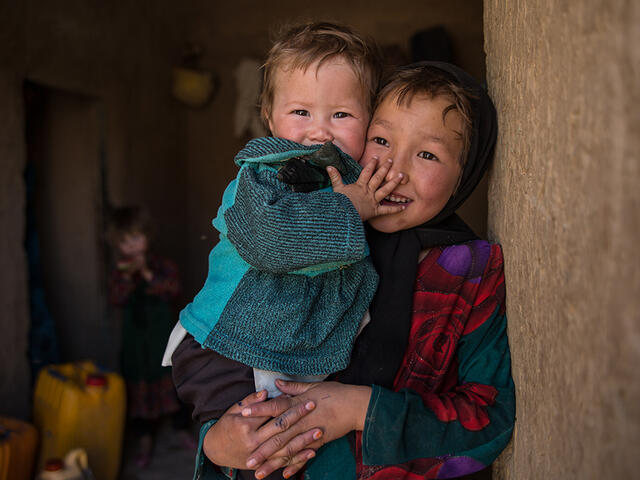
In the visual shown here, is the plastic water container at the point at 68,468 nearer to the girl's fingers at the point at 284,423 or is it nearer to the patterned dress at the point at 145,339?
the patterned dress at the point at 145,339

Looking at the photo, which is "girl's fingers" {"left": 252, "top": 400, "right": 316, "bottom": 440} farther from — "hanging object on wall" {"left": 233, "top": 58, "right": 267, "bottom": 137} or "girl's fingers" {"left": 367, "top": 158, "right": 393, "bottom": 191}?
"hanging object on wall" {"left": 233, "top": 58, "right": 267, "bottom": 137}

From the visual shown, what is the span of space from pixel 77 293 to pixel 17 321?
1187 mm

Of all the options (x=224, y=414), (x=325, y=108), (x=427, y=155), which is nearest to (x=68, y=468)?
(x=224, y=414)

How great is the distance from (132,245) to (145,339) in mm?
742

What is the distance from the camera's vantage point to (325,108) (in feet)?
5.13

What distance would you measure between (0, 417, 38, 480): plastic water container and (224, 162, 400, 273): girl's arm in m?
2.79

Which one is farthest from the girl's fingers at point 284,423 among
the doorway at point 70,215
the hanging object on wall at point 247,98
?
the hanging object on wall at point 247,98

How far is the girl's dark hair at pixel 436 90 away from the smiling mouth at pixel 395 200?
19cm

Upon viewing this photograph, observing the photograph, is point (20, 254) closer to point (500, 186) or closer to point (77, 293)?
point (77, 293)

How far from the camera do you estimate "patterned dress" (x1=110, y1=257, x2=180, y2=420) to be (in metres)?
4.41

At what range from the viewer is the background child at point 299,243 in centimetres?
125

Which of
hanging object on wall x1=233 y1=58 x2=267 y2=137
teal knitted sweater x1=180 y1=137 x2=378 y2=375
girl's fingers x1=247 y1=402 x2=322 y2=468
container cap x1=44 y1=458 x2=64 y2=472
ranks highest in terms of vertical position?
hanging object on wall x1=233 y1=58 x2=267 y2=137

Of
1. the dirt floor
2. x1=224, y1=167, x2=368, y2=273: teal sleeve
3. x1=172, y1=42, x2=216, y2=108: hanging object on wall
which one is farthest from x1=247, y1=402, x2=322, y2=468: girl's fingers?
x1=172, y1=42, x2=216, y2=108: hanging object on wall

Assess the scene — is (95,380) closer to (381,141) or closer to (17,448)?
(17,448)
